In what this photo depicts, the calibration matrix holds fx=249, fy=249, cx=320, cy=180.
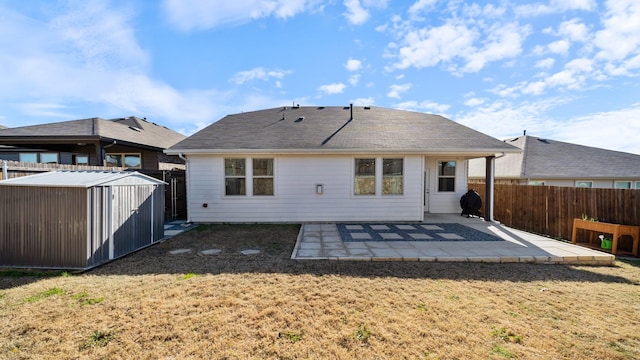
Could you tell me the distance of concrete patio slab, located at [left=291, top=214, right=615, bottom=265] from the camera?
4.91m

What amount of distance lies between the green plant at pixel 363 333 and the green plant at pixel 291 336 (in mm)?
571

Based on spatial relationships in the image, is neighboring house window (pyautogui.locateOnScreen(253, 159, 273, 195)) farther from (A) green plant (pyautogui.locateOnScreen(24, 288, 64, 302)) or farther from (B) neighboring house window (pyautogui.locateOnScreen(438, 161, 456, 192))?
(B) neighboring house window (pyautogui.locateOnScreen(438, 161, 456, 192))

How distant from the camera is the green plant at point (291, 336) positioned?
2.43 metres

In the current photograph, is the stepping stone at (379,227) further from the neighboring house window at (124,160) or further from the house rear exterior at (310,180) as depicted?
the neighboring house window at (124,160)

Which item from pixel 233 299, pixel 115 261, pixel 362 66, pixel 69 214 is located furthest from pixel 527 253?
pixel 362 66

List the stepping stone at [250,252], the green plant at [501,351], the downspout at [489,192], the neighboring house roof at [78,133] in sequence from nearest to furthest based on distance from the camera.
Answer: the green plant at [501,351], the stepping stone at [250,252], the downspout at [489,192], the neighboring house roof at [78,133]

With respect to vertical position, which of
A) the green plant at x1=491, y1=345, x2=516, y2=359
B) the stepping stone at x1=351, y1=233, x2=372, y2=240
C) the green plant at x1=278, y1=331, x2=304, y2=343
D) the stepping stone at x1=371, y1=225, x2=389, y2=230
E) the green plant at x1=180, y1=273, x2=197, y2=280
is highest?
the stepping stone at x1=371, y1=225, x2=389, y2=230

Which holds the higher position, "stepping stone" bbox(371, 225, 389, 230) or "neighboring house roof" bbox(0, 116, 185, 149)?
"neighboring house roof" bbox(0, 116, 185, 149)

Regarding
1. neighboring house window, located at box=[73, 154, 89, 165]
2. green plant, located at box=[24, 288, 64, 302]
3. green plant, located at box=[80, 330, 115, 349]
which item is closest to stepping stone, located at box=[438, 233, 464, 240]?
green plant, located at box=[80, 330, 115, 349]

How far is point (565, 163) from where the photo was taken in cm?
1418

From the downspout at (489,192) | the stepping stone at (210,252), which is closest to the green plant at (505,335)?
the stepping stone at (210,252)

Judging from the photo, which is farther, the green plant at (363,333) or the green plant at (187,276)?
the green plant at (187,276)

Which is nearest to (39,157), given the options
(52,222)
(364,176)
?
(52,222)

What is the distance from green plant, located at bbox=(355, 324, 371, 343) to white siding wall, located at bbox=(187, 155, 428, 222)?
231 inches
